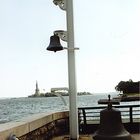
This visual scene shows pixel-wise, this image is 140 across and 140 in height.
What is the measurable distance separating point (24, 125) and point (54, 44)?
165 cm

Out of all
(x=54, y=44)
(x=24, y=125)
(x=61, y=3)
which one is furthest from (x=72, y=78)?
(x=24, y=125)

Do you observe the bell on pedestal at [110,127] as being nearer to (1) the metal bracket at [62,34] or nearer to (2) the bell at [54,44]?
(2) the bell at [54,44]

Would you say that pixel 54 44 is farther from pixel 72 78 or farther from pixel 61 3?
pixel 61 3

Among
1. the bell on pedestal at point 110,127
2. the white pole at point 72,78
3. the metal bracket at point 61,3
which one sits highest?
the metal bracket at point 61,3

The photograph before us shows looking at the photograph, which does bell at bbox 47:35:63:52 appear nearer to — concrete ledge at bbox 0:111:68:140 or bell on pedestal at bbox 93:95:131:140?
→ concrete ledge at bbox 0:111:68:140

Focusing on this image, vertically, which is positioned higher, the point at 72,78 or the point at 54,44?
the point at 54,44

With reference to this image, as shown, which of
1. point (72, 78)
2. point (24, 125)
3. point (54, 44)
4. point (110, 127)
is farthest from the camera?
point (72, 78)

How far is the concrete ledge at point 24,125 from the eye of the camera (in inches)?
263

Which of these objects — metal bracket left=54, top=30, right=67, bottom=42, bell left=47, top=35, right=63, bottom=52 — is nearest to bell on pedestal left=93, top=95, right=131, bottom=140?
bell left=47, top=35, right=63, bottom=52

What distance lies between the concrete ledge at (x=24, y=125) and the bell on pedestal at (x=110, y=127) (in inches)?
47.4

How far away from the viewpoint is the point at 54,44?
8.31m

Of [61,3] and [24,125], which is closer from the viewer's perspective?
[24,125]

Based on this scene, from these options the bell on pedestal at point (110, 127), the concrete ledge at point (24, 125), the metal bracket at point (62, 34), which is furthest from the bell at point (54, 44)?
the bell on pedestal at point (110, 127)

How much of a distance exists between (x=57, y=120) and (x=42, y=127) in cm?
126
